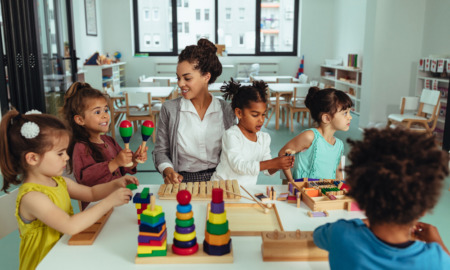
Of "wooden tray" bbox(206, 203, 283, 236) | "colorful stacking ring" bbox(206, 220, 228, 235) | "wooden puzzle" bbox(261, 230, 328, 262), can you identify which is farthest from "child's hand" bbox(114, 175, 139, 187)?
"wooden puzzle" bbox(261, 230, 328, 262)

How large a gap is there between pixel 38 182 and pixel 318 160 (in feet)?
4.48

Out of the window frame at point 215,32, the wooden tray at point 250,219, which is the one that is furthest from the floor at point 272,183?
the window frame at point 215,32

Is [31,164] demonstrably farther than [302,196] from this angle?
No

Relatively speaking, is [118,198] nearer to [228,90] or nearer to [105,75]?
[228,90]

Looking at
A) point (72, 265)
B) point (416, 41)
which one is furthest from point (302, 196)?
point (416, 41)

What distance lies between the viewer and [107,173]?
1.74 metres

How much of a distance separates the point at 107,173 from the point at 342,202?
3.34ft

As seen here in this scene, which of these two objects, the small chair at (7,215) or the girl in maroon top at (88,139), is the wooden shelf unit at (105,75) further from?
the small chair at (7,215)

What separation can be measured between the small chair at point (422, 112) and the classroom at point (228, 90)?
0.03 m

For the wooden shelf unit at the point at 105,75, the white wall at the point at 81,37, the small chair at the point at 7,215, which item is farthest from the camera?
the white wall at the point at 81,37

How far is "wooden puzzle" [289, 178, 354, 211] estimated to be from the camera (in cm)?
138

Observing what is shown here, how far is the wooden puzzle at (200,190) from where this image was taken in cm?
147

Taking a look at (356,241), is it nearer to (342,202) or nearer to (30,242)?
(342,202)

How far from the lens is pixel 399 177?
2.62 ft
